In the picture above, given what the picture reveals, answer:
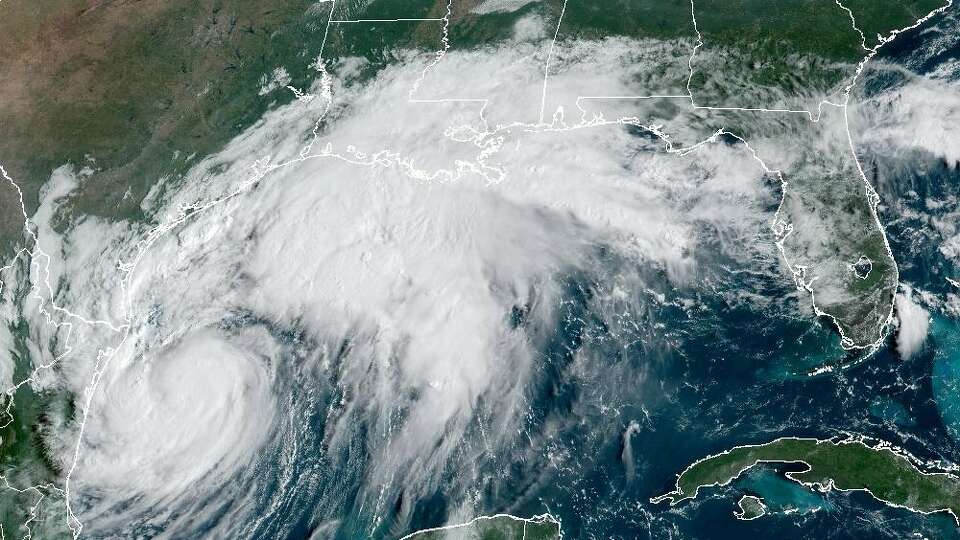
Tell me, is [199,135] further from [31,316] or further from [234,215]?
[31,316]

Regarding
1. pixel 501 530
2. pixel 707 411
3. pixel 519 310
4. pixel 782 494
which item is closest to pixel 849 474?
pixel 782 494

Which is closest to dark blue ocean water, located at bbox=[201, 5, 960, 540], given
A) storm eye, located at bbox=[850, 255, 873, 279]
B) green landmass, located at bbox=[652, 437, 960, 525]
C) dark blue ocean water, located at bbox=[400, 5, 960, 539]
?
dark blue ocean water, located at bbox=[400, 5, 960, 539]

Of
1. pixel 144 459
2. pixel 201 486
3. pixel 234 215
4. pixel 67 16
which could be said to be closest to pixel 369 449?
pixel 201 486

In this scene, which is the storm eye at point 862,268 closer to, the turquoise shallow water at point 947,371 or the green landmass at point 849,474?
the turquoise shallow water at point 947,371

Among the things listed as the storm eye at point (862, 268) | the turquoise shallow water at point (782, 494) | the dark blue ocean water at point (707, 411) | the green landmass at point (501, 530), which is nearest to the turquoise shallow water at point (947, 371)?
the dark blue ocean water at point (707, 411)

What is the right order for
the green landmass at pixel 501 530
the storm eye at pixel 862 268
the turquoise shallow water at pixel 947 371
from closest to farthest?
the green landmass at pixel 501 530
the turquoise shallow water at pixel 947 371
the storm eye at pixel 862 268

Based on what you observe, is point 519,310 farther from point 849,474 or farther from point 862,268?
point 849,474
